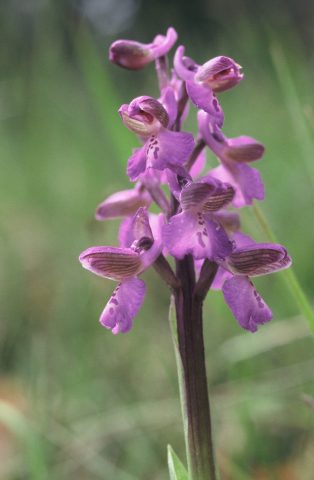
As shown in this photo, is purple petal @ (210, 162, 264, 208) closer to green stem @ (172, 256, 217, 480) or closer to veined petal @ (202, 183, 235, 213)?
veined petal @ (202, 183, 235, 213)

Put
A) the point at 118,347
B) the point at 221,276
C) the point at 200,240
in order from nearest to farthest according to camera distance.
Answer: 1. the point at 200,240
2. the point at 221,276
3. the point at 118,347

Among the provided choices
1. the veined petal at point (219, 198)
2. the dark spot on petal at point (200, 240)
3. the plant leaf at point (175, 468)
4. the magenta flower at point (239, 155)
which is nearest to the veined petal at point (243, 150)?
the magenta flower at point (239, 155)

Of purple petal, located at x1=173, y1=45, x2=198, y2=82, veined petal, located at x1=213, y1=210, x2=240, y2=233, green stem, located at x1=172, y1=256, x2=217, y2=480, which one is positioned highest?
purple petal, located at x1=173, y1=45, x2=198, y2=82

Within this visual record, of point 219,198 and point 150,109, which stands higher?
point 150,109

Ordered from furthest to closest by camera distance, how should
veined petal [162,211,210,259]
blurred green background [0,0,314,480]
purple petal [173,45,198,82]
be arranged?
blurred green background [0,0,314,480] → purple petal [173,45,198,82] → veined petal [162,211,210,259]

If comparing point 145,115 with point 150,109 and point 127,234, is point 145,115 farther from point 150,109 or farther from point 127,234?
point 127,234

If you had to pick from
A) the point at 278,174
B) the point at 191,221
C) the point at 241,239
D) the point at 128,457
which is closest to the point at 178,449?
the point at 128,457

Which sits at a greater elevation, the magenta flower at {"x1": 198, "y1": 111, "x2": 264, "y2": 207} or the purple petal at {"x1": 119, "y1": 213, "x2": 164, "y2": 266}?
the magenta flower at {"x1": 198, "y1": 111, "x2": 264, "y2": 207}

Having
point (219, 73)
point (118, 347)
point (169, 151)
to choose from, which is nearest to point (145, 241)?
point (169, 151)

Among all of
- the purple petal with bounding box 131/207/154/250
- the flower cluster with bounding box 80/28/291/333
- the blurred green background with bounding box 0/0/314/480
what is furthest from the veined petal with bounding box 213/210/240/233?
the blurred green background with bounding box 0/0/314/480
